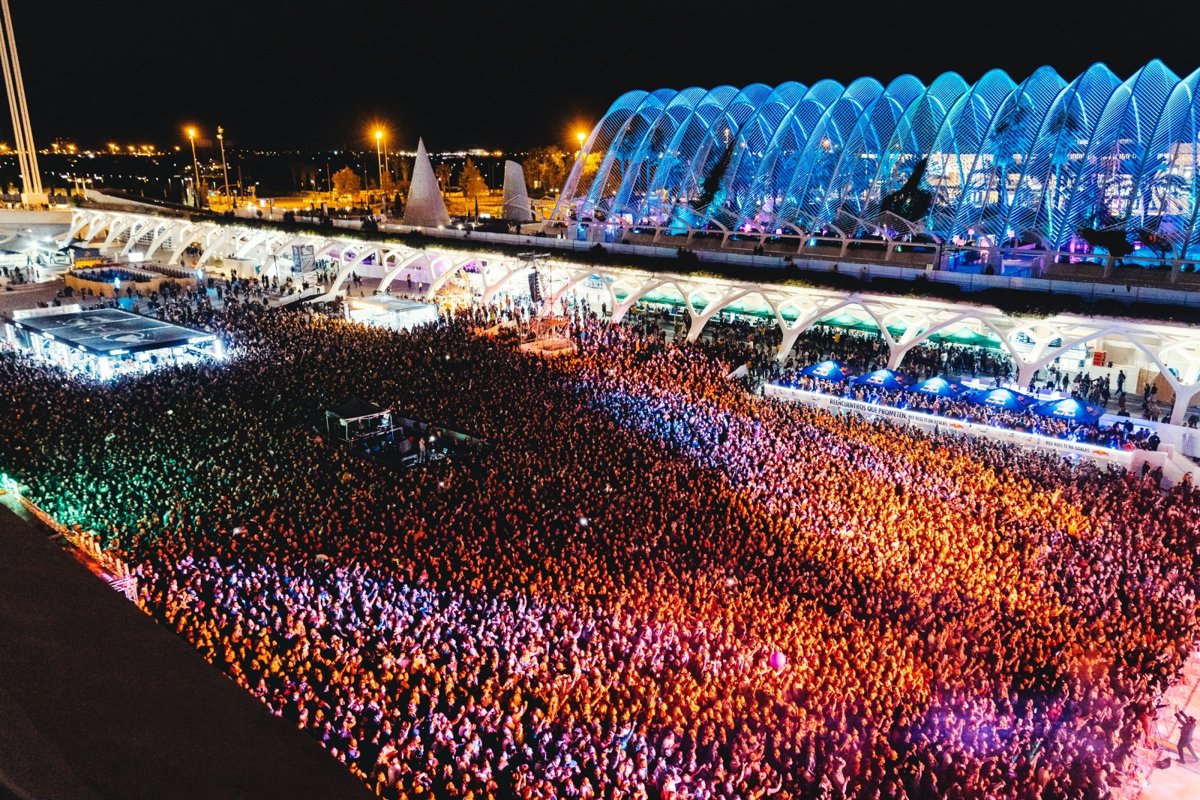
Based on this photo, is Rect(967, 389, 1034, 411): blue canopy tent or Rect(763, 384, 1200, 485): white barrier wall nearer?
Rect(763, 384, 1200, 485): white barrier wall

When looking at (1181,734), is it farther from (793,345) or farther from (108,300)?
(108,300)

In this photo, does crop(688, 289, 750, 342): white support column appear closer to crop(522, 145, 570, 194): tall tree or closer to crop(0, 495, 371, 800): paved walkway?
crop(0, 495, 371, 800): paved walkway

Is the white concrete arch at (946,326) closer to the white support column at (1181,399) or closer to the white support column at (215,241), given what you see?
the white support column at (1181,399)

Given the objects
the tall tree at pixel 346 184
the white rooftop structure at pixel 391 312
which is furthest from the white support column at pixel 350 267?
the tall tree at pixel 346 184

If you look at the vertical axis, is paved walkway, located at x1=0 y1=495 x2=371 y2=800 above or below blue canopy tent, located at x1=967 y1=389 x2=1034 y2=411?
above

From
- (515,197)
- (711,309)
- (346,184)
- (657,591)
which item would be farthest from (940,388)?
(346,184)

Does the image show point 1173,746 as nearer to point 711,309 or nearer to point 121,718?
point 121,718

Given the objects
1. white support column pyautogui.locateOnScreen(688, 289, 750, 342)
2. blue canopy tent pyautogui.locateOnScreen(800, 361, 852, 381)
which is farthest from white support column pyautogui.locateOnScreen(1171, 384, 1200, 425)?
white support column pyautogui.locateOnScreen(688, 289, 750, 342)
